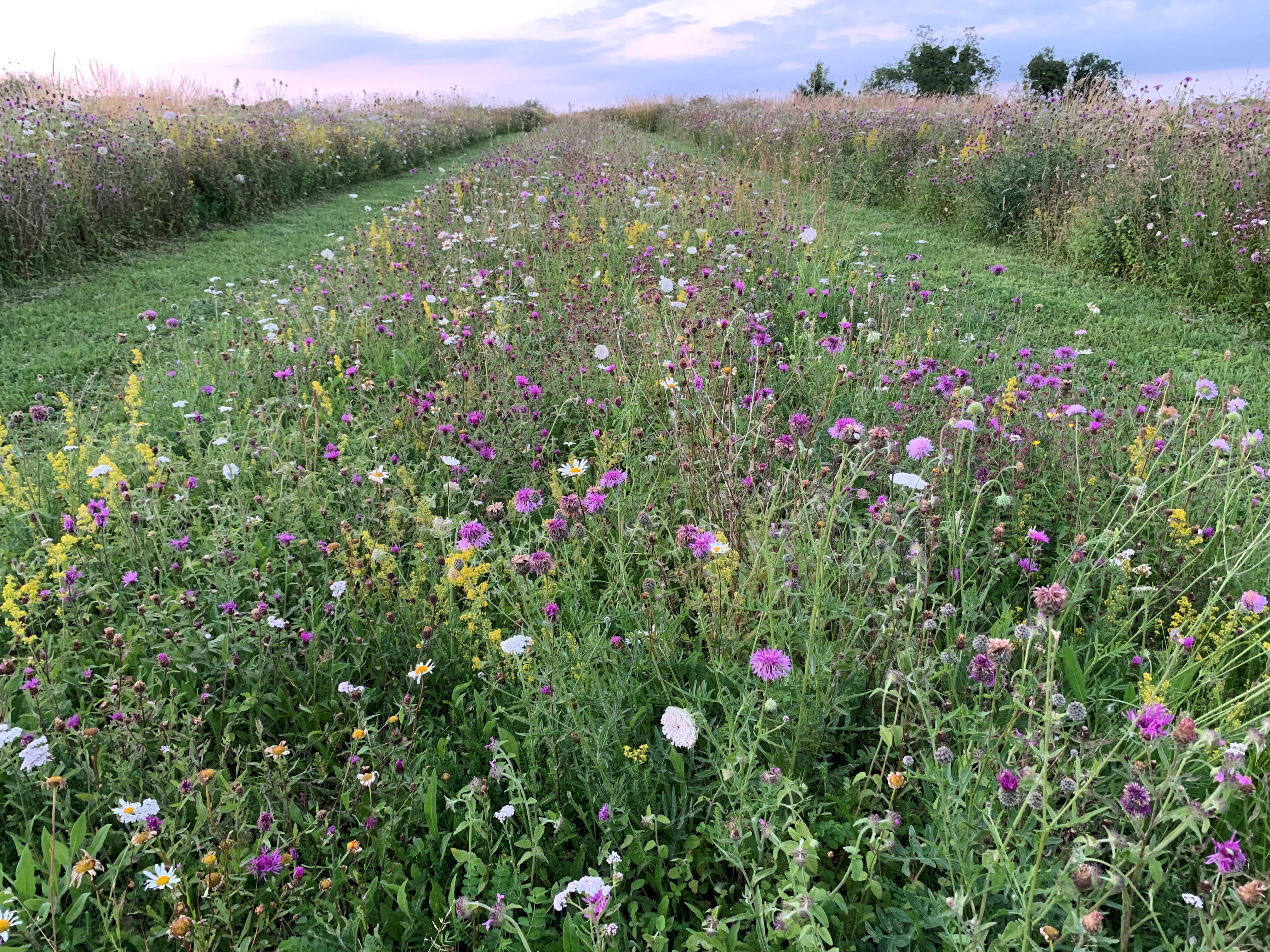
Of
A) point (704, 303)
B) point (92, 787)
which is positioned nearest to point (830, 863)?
point (92, 787)

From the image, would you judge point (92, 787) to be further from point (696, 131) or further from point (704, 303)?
point (696, 131)

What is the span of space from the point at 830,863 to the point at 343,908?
1.11m

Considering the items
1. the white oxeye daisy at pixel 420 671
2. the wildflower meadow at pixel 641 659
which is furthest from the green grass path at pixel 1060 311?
the white oxeye daisy at pixel 420 671

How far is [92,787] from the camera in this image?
175cm

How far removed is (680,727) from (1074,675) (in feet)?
3.84

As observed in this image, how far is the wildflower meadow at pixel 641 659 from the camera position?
1.42 meters

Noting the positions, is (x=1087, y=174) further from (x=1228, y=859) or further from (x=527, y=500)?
(x=1228, y=859)

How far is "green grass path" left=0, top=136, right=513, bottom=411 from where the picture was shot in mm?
4496

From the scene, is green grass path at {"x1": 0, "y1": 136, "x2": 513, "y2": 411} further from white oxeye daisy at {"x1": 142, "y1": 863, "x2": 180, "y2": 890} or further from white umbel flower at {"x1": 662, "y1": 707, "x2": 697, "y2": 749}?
white umbel flower at {"x1": 662, "y1": 707, "x2": 697, "y2": 749}

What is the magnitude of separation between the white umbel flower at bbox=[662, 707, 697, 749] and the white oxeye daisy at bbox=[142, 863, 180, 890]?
103 cm

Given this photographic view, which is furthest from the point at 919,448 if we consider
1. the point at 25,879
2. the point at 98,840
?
the point at 25,879

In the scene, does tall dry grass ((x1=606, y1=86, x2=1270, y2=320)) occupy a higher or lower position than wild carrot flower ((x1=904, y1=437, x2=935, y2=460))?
higher

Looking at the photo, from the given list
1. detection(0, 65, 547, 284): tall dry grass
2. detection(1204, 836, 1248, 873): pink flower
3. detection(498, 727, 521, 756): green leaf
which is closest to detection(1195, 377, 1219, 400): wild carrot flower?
detection(1204, 836, 1248, 873): pink flower

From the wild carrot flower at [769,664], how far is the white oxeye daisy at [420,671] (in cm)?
83
